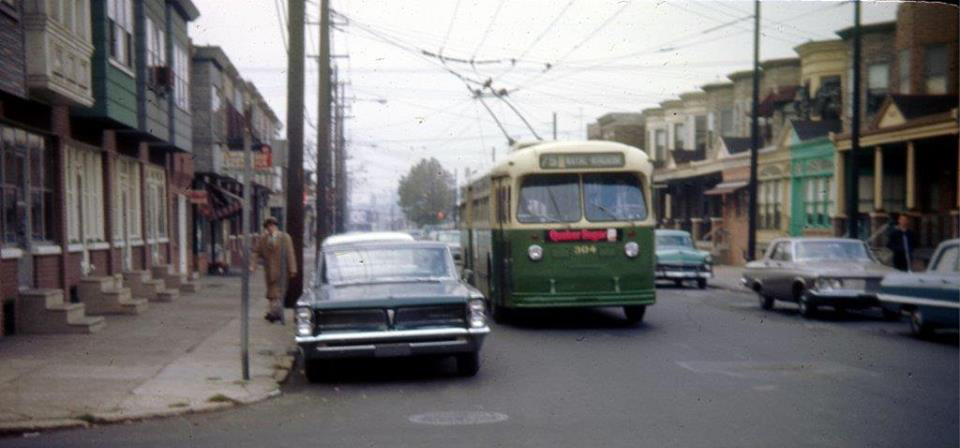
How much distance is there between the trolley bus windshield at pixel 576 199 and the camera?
16.4 m

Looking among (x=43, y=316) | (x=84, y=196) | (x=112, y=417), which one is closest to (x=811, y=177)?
(x=84, y=196)

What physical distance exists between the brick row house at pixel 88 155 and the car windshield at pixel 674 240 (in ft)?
43.3

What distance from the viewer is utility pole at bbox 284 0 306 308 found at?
17.6 meters

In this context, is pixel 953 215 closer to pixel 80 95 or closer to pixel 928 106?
pixel 928 106

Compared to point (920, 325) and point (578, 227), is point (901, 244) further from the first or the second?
point (578, 227)

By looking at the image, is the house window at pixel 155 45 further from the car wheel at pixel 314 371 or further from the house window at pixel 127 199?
the car wheel at pixel 314 371

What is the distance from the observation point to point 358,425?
8.73 m

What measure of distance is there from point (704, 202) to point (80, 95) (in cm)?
3737

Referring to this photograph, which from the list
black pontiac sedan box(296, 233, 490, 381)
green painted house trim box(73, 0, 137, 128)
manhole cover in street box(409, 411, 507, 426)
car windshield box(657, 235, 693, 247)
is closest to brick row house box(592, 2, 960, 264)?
car windshield box(657, 235, 693, 247)

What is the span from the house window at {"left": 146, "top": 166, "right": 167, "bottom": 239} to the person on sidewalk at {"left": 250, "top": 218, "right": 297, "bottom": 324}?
799cm

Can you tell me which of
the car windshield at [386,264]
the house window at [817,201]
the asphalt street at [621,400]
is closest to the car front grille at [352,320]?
the asphalt street at [621,400]

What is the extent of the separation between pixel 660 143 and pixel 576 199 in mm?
A: 42236

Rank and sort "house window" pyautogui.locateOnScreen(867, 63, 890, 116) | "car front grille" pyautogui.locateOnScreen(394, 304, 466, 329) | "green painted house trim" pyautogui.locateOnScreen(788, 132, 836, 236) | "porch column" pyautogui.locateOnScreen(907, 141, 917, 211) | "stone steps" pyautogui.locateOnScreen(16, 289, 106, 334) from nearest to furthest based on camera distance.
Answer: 1. "car front grille" pyautogui.locateOnScreen(394, 304, 466, 329)
2. "stone steps" pyautogui.locateOnScreen(16, 289, 106, 334)
3. "porch column" pyautogui.locateOnScreen(907, 141, 917, 211)
4. "house window" pyautogui.locateOnScreen(867, 63, 890, 116)
5. "green painted house trim" pyautogui.locateOnScreen(788, 132, 836, 236)

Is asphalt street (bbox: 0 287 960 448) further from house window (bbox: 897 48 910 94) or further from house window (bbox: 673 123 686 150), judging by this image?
house window (bbox: 673 123 686 150)
